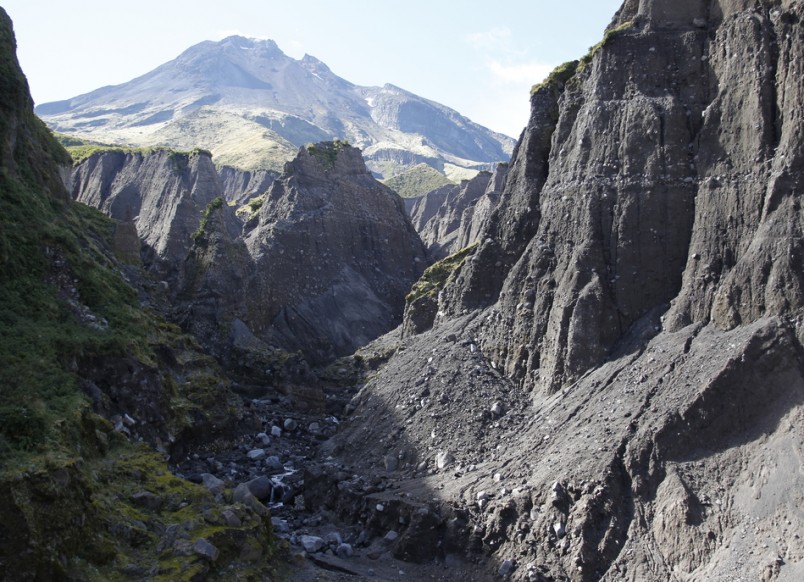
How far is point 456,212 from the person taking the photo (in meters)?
116

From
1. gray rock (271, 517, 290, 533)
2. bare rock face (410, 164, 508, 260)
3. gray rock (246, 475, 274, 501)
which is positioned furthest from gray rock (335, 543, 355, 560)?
bare rock face (410, 164, 508, 260)

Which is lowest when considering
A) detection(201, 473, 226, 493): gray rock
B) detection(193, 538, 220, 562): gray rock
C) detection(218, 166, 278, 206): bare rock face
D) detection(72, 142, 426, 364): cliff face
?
detection(201, 473, 226, 493): gray rock

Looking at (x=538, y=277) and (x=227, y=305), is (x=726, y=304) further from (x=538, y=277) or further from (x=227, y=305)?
(x=227, y=305)

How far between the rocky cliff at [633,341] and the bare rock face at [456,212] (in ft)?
97.9

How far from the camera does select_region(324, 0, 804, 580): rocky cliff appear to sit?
1234 inches

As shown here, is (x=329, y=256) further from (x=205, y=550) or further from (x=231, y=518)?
(x=205, y=550)

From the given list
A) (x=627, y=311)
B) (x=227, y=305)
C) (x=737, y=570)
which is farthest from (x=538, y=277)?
(x=227, y=305)

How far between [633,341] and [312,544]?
15.9 metres

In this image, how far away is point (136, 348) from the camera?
41594 mm

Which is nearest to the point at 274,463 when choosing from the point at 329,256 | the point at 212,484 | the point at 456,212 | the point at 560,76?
the point at 212,484

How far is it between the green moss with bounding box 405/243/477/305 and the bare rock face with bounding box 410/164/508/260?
29.4ft

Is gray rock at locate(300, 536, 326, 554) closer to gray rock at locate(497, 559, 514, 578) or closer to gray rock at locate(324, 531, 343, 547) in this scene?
gray rock at locate(324, 531, 343, 547)

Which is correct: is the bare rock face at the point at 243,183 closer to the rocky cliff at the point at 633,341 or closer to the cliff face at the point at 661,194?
the rocky cliff at the point at 633,341

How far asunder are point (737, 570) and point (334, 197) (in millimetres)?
60929
